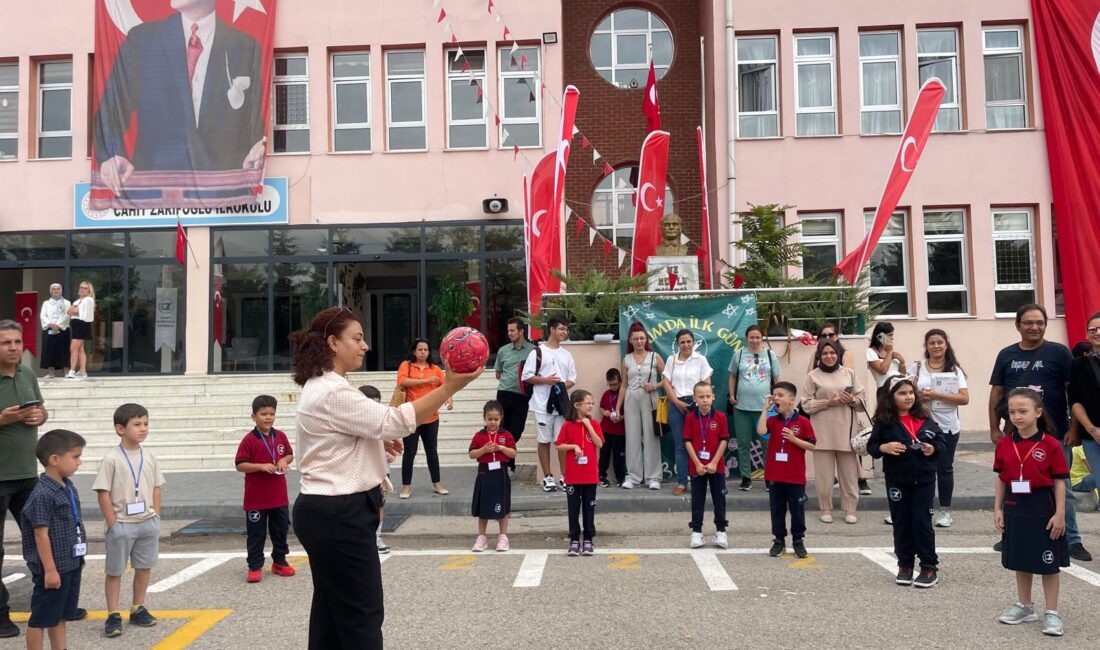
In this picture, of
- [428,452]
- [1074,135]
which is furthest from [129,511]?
[1074,135]

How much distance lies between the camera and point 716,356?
36.4ft

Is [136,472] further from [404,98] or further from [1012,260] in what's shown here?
[1012,260]

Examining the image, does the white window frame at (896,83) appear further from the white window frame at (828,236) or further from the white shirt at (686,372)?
the white shirt at (686,372)

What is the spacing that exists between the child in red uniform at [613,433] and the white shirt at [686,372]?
0.81 m

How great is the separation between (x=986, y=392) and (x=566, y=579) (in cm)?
1344

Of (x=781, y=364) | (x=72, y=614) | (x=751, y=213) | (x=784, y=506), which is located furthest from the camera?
(x=751, y=213)

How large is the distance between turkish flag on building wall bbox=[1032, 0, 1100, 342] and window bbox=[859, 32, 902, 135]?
2.76 meters

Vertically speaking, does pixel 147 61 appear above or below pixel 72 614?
above

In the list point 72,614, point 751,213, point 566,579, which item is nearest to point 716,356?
point 751,213

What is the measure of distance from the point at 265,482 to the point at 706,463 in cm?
383

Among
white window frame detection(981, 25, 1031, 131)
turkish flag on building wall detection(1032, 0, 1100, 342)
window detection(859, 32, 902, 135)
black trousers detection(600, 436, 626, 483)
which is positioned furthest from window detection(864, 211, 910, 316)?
black trousers detection(600, 436, 626, 483)

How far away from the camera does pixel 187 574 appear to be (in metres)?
7.10

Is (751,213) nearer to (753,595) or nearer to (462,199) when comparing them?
(462,199)

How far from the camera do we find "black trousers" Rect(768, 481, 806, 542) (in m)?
7.24
